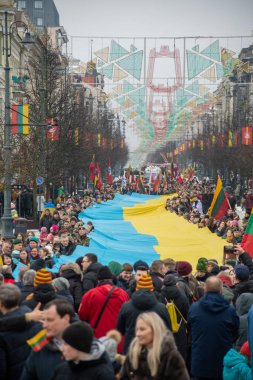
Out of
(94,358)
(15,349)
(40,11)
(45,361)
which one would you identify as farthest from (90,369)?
(40,11)

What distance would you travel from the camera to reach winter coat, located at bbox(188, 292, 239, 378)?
8930 mm

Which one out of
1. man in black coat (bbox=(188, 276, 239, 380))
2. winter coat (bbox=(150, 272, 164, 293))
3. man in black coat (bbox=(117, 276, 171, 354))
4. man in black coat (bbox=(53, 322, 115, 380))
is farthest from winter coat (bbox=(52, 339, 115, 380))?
winter coat (bbox=(150, 272, 164, 293))

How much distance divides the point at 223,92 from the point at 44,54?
87770mm

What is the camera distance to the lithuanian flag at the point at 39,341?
639 centimetres

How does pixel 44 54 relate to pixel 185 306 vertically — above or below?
above

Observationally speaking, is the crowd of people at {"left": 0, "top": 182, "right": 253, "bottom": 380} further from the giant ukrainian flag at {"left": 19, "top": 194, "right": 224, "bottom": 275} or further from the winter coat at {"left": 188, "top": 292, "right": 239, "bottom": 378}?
the giant ukrainian flag at {"left": 19, "top": 194, "right": 224, "bottom": 275}

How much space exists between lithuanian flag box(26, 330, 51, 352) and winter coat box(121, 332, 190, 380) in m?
0.61

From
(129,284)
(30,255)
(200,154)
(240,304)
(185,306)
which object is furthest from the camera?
(200,154)

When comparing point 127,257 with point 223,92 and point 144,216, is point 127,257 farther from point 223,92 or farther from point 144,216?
point 223,92

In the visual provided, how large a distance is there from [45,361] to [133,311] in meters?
2.44

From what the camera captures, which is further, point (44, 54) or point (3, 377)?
point (44, 54)

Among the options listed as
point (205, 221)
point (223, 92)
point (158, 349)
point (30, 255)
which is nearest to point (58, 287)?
point (158, 349)

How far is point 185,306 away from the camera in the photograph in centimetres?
1055

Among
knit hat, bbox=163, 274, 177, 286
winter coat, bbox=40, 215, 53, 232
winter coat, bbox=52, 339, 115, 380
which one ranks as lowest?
winter coat, bbox=40, 215, 53, 232
